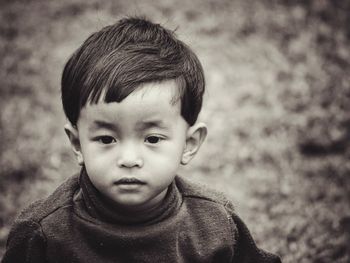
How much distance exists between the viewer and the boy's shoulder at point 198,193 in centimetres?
259

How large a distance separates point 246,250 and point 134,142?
3.25ft

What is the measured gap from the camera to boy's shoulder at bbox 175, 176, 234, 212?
2590mm

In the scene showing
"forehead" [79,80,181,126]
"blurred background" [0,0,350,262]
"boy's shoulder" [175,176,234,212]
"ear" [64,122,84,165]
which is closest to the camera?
"forehead" [79,80,181,126]

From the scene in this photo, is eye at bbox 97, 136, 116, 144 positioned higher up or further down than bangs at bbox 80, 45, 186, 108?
further down

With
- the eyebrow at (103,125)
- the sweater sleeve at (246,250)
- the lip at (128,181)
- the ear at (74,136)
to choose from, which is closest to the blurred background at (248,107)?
the sweater sleeve at (246,250)

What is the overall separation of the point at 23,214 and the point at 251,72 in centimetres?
384

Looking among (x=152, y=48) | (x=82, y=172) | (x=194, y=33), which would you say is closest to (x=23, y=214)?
(x=82, y=172)

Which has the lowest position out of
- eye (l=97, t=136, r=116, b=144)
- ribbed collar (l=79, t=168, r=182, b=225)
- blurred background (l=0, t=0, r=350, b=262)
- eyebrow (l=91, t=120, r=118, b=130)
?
A: blurred background (l=0, t=0, r=350, b=262)

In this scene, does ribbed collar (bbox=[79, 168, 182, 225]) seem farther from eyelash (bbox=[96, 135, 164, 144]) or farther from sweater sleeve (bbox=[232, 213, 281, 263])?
sweater sleeve (bbox=[232, 213, 281, 263])

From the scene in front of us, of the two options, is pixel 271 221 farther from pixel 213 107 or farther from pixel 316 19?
pixel 316 19

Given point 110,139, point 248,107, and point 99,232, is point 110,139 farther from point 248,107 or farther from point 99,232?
point 248,107

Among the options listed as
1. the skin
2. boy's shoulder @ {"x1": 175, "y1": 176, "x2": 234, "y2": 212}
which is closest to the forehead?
the skin

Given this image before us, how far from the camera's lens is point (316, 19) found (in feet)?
20.9

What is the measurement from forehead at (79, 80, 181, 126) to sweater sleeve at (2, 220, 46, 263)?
1.97 feet
